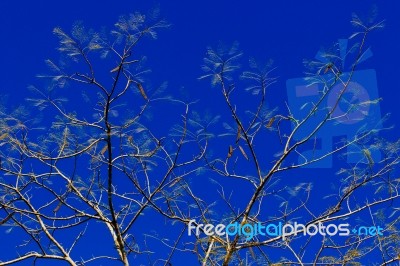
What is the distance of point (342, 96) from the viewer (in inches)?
117

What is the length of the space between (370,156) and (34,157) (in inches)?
73.5

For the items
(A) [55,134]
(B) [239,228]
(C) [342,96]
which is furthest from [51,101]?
(C) [342,96]

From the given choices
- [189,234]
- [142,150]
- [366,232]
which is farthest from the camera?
[366,232]

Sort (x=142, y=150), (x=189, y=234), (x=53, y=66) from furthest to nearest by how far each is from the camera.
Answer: (x=189, y=234), (x=142, y=150), (x=53, y=66)

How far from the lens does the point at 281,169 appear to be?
295cm

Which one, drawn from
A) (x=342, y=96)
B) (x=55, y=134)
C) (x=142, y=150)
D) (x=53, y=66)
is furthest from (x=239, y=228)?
(x=53, y=66)

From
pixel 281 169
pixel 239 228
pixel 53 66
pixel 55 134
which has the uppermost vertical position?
pixel 53 66

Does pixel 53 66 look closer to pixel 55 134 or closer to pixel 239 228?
pixel 55 134

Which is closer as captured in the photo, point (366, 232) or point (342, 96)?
point (342, 96)

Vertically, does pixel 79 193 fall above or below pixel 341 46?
below

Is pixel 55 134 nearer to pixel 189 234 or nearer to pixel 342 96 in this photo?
pixel 189 234

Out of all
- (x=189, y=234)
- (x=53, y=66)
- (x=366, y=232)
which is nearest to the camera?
(x=53, y=66)

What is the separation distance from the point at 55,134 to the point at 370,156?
5.81 ft

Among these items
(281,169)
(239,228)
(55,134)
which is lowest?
(239,228)
